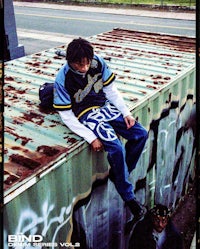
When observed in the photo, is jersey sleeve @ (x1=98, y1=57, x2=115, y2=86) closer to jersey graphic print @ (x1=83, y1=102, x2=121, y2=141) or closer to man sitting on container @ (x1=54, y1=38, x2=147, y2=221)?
man sitting on container @ (x1=54, y1=38, x2=147, y2=221)

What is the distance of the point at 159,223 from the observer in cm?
415

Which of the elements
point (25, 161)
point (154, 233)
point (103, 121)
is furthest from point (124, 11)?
point (25, 161)

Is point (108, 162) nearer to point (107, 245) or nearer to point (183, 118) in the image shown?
point (107, 245)

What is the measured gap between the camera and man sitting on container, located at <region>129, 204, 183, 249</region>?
13.7ft

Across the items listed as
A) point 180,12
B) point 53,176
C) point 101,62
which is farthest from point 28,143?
point 180,12

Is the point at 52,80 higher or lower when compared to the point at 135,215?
higher

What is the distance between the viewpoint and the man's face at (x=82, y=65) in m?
2.72

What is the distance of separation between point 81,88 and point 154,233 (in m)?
2.19

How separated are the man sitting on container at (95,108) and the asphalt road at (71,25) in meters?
7.99

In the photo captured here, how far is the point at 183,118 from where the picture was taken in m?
4.85

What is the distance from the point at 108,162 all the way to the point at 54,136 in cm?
58

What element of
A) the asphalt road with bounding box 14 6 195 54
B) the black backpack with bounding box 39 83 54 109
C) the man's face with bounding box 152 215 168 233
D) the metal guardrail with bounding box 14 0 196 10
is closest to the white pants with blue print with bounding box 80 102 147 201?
the black backpack with bounding box 39 83 54 109

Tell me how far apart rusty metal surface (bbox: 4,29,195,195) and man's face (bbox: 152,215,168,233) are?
4.94 feet

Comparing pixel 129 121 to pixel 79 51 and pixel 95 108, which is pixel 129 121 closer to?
pixel 95 108
